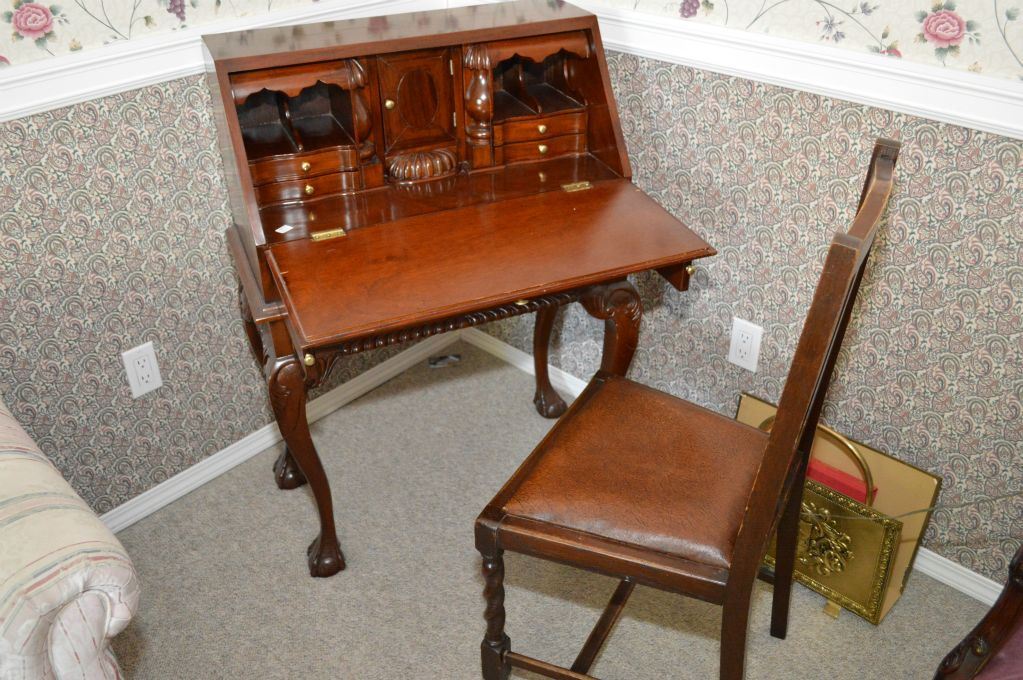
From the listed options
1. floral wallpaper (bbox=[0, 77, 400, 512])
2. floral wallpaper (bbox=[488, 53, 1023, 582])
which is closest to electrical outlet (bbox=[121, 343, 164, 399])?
floral wallpaper (bbox=[0, 77, 400, 512])

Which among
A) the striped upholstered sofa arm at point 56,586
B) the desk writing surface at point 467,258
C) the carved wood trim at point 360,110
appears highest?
the carved wood trim at point 360,110

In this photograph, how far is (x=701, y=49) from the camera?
1.79 m

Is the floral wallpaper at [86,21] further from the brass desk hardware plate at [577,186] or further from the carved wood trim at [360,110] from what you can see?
the brass desk hardware plate at [577,186]

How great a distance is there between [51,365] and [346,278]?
730mm

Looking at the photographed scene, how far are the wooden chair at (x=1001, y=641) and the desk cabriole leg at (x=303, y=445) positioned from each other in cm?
119

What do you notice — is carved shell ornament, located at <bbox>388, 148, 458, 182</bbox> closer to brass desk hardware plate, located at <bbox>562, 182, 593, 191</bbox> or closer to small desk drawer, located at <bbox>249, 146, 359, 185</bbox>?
small desk drawer, located at <bbox>249, 146, 359, 185</bbox>

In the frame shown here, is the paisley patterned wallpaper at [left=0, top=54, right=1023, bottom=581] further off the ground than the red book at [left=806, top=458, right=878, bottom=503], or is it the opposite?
the paisley patterned wallpaper at [left=0, top=54, right=1023, bottom=581]

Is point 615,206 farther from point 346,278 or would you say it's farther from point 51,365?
point 51,365

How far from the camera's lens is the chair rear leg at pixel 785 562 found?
5.24ft

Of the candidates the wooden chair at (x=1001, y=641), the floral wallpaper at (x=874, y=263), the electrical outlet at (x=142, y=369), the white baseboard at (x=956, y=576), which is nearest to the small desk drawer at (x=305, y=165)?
the electrical outlet at (x=142, y=369)

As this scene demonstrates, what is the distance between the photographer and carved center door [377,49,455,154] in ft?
5.64

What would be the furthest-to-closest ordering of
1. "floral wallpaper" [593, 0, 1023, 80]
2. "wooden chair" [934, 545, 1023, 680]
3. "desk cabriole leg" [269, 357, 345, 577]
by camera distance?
"desk cabriole leg" [269, 357, 345, 577]
"floral wallpaper" [593, 0, 1023, 80]
"wooden chair" [934, 545, 1023, 680]

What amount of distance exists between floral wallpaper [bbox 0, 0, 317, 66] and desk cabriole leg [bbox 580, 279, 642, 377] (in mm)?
987

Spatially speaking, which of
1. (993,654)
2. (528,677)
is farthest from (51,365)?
(993,654)
